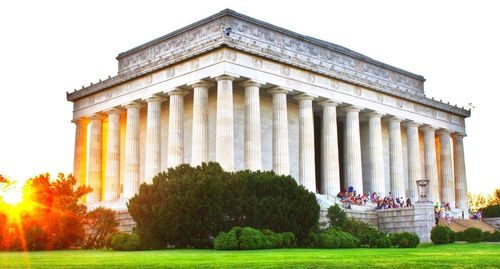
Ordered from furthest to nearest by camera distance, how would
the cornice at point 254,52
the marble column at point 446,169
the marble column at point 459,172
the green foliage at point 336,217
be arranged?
1. the marble column at point 459,172
2. the marble column at point 446,169
3. the cornice at point 254,52
4. the green foliage at point 336,217

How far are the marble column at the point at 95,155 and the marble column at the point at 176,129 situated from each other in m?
14.3

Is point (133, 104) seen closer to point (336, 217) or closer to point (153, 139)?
point (153, 139)

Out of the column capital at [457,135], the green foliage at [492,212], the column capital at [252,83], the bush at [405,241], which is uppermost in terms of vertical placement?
the column capital at [252,83]

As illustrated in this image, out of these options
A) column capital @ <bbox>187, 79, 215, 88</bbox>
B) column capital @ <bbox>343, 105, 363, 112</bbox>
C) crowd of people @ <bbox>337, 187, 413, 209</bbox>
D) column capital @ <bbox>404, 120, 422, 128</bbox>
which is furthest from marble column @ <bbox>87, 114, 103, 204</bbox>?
column capital @ <bbox>404, 120, 422, 128</bbox>

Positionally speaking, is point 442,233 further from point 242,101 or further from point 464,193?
point 464,193

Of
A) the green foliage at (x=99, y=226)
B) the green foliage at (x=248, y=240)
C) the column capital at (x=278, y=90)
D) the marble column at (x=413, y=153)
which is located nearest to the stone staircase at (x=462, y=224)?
the marble column at (x=413, y=153)

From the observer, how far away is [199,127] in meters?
65.6

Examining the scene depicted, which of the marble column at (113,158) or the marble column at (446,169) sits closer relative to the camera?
the marble column at (113,158)

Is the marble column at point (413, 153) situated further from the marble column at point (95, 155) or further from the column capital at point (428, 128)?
the marble column at point (95, 155)

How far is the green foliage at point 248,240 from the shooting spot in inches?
1596

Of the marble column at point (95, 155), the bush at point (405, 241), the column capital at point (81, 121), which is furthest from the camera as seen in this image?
the column capital at point (81, 121)

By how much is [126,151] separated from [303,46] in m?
22.8

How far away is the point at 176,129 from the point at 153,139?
3755 mm

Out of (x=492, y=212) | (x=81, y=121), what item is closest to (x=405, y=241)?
(x=492, y=212)
